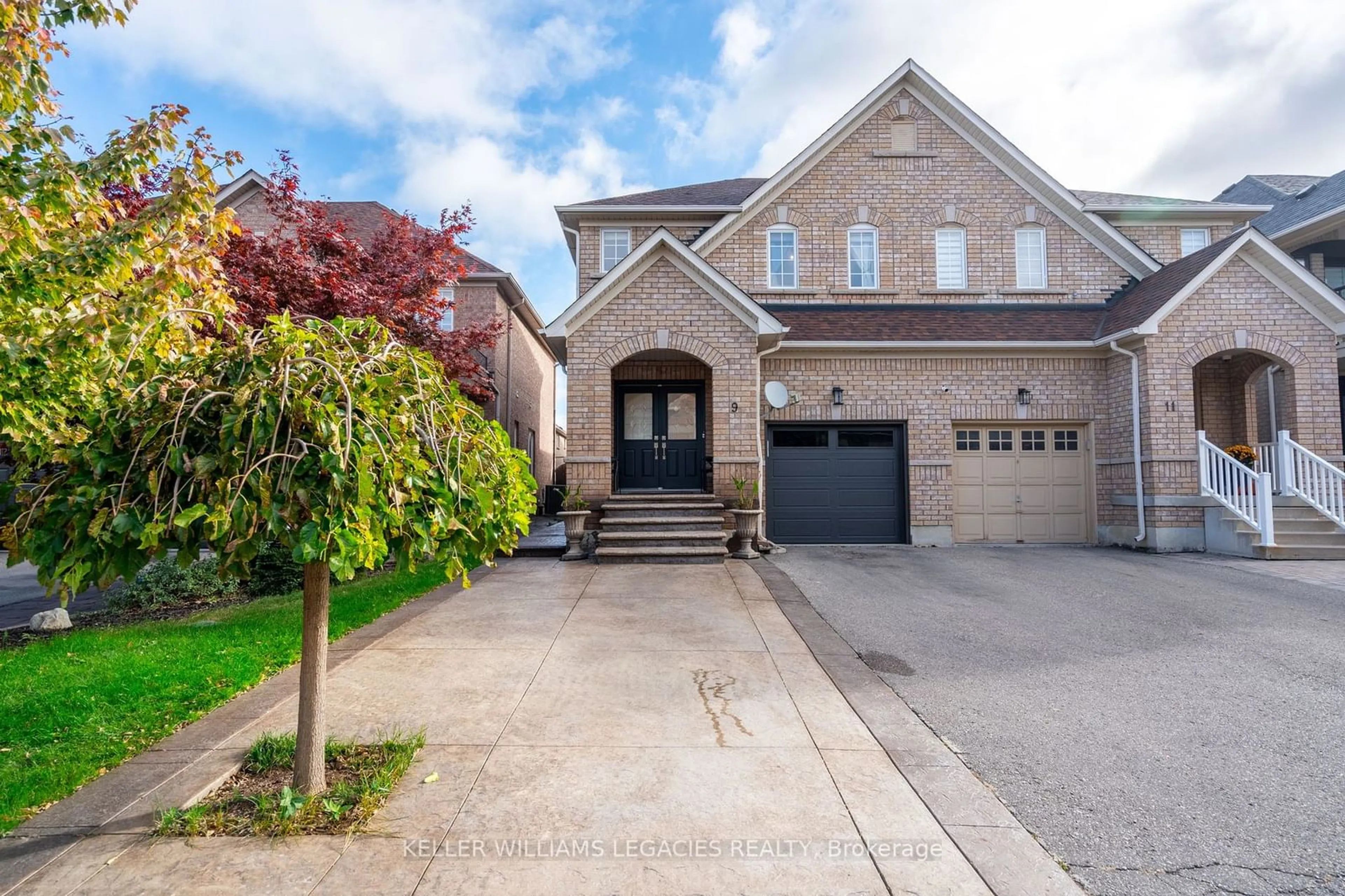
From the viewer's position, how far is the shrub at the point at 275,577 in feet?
27.3

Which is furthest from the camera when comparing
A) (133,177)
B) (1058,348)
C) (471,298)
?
(471,298)

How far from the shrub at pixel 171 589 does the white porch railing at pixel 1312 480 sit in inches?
631

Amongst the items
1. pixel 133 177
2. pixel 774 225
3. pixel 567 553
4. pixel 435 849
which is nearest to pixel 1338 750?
pixel 435 849

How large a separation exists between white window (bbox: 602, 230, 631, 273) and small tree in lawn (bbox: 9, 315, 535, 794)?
13089mm

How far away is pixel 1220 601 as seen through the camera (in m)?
7.23

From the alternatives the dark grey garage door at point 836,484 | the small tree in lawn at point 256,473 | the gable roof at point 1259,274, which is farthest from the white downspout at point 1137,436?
the small tree in lawn at point 256,473

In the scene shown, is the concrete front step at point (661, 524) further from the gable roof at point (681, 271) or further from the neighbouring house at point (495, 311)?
the neighbouring house at point (495, 311)

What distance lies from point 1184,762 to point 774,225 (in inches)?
475

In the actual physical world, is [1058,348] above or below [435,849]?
above

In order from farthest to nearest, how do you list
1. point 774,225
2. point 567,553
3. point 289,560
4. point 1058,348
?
point 774,225, point 1058,348, point 567,553, point 289,560

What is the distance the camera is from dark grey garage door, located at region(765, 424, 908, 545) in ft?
40.1

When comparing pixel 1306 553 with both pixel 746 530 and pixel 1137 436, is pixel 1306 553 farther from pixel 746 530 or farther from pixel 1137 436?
pixel 746 530

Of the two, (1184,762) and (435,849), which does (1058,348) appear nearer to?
(1184,762)

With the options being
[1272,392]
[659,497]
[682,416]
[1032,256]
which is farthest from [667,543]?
[1272,392]
